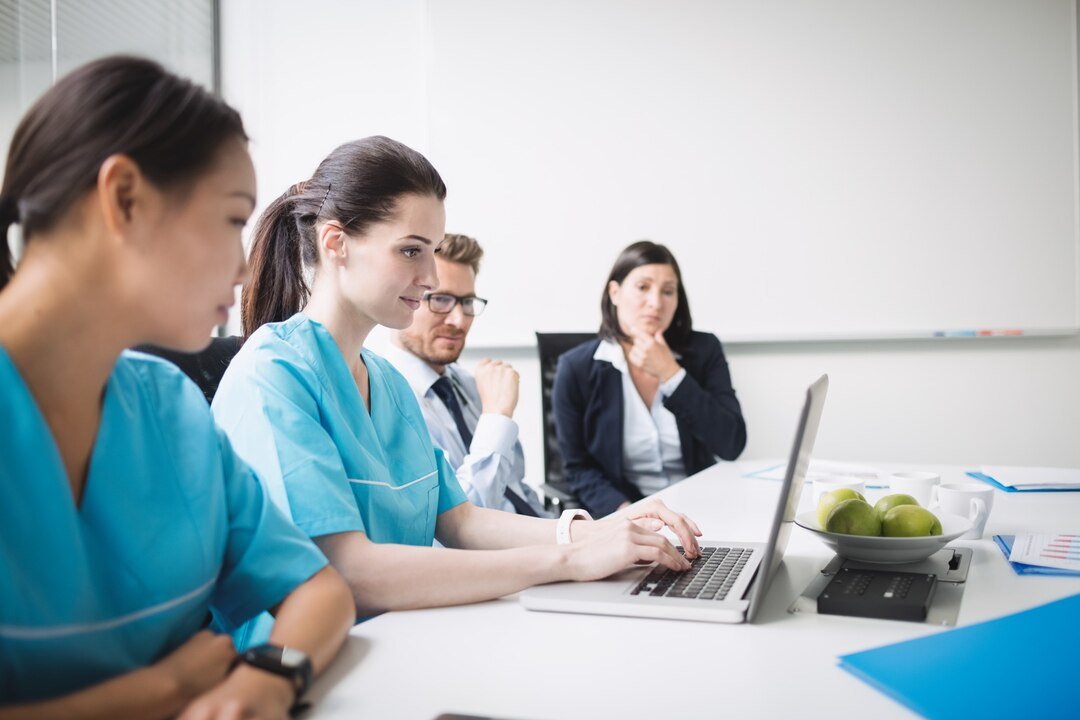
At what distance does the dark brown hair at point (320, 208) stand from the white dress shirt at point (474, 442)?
1.61 feet

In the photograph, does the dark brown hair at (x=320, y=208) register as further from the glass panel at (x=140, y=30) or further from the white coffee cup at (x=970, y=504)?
the glass panel at (x=140, y=30)

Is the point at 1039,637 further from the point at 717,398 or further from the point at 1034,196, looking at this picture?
the point at 1034,196

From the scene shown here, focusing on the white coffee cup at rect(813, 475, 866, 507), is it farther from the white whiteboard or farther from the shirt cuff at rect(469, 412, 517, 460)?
the white whiteboard

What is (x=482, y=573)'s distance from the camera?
98 centimetres

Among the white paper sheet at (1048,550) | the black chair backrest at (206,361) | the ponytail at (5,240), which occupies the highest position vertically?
the ponytail at (5,240)

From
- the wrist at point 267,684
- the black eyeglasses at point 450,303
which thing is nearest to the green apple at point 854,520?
the wrist at point 267,684

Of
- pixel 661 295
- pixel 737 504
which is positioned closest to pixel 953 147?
pixel 661 295

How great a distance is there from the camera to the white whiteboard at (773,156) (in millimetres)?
2830

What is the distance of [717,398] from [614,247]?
0.87m

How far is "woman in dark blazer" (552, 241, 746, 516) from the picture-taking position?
2.45 m

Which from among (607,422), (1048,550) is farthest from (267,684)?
(607,422)

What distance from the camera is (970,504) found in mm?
1277

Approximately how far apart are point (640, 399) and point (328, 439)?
158 cm

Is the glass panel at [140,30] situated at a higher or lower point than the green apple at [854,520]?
higher
